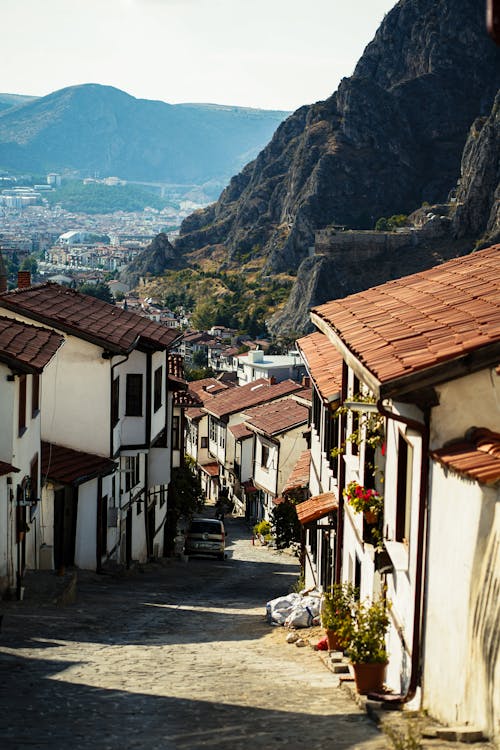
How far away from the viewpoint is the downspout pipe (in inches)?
431

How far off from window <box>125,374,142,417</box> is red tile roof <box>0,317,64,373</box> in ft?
18.8

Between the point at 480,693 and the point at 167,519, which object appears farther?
the point at 167,519

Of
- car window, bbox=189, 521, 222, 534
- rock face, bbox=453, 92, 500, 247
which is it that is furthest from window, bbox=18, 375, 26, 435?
rock face, bbox=453, 92, 500, 247

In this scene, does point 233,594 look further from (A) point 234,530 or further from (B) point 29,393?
(A) point 234,530

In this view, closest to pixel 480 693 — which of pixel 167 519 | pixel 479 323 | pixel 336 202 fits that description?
pixel 479 323

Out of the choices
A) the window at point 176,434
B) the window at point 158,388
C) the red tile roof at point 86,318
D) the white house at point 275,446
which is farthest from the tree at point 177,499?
the red tile roof at point 86,318

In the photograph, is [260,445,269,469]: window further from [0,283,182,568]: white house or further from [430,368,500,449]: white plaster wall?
[430,368,500,449]: white plaster wall

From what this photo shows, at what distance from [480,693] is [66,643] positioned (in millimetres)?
8205

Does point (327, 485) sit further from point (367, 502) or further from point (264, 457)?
point (264, 457)

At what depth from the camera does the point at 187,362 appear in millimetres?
164500

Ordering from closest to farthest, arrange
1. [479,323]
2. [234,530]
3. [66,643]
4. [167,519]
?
[479,323] → [66,643] → [167,519] → [234,530]

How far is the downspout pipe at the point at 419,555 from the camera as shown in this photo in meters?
10.9

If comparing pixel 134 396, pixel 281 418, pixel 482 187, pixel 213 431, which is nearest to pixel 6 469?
pixel 134 396

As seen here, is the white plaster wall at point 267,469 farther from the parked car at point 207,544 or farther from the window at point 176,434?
the parked car at point 207,544
